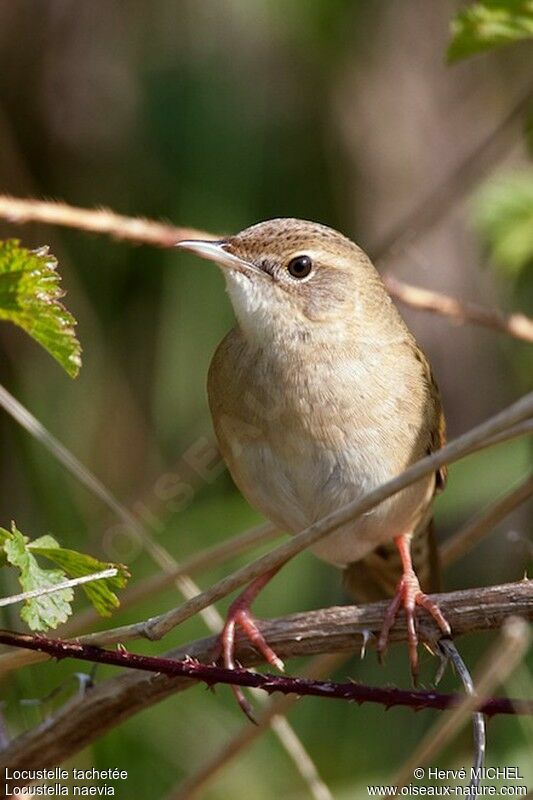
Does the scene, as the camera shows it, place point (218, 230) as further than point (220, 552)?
Yes

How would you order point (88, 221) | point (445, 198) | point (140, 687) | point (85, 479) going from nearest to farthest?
point (140, 687) → point (85, 479) → point (88, 221) → point (445, 198)

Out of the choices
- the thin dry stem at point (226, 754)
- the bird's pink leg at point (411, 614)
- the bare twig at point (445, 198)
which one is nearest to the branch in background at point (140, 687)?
the bird's pink leg at point (411, 614)

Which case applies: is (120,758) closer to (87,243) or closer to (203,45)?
(87,243)

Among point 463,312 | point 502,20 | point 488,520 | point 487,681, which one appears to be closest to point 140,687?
point 488,520

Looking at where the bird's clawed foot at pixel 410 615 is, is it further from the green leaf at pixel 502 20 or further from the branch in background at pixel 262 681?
the green leaf at pixel 502 20

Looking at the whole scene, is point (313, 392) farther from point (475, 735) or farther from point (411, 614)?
point (475, 735)

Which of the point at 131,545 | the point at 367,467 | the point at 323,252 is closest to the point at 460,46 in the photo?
the point at 323,252

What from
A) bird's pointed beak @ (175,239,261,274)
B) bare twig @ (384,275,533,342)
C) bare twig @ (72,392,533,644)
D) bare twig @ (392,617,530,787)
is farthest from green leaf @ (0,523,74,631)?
bare twig @ (384,275,533,342)
